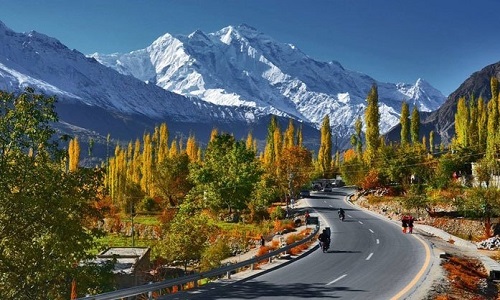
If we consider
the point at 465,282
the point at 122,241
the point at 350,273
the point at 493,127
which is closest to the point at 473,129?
the point at 493,127

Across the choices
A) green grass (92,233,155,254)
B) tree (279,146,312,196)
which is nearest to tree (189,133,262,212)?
tree (279,146,312,196)

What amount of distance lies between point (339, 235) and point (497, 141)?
37950 mm

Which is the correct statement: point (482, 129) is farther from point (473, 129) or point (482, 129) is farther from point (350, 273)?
point (350, 273)

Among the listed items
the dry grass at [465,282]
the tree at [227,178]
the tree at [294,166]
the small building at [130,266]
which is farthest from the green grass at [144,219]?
the dry grass at [465,282]

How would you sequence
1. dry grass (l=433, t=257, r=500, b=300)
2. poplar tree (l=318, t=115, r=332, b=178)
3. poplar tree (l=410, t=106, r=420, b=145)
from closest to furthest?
1. dry grass (l=433, t=257, r=500, b=300)
2. poplar tree (l=410, t=106, r=420, b=145)
3. poplar tree (l=318, t=115, r=332, b=178)

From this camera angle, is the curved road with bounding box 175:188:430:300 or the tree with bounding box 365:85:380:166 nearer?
the curved road with bounding box 175:188:430:300

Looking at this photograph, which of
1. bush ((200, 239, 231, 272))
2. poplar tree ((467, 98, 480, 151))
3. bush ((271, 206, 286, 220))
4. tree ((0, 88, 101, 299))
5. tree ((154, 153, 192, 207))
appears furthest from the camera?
poplar tree ((467, 98, 480, 151))

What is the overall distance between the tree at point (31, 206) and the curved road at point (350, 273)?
5088 millimetres

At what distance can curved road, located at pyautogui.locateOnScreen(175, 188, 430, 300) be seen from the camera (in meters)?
18.5

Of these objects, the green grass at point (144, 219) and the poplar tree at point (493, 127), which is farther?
the green grass at point (144, 219)

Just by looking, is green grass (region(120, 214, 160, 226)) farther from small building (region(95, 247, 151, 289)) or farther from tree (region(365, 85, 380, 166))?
tree (region(365, 85, 380, 166))

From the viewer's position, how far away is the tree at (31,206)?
16.4 meters

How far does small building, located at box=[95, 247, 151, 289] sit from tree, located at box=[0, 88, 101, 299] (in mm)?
14412

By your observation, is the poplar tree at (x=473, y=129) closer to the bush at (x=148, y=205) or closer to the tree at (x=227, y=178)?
the tree at (x=227, y=178)
